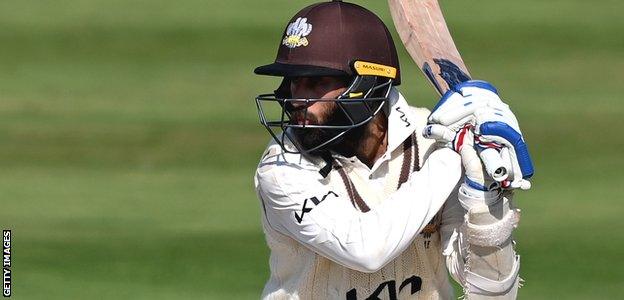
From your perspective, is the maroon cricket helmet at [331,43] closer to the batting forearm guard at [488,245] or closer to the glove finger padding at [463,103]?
the glove finger padding at [463,103]

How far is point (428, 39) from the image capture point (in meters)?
4.14

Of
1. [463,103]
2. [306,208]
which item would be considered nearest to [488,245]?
[463,103]

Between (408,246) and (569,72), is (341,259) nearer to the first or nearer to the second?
(408,246)

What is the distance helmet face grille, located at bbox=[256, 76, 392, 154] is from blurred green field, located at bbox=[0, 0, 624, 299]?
293 cm

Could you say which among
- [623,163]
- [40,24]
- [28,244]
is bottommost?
[623,163]

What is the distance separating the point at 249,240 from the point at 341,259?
11.8 feet

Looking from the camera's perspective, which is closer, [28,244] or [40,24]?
[28,244]

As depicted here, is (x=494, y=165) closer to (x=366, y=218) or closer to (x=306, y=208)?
(x=366, y=218)

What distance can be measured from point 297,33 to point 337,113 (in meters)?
0.25

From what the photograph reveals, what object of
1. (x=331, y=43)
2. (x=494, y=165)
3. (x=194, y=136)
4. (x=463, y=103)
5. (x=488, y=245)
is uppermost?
(x=331, y=43)

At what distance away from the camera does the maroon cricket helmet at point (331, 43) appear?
384 cm

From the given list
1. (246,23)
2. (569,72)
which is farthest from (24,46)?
(569,72)

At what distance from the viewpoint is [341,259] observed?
3717mm

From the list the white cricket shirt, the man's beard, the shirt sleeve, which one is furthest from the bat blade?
the shirt sleeve
